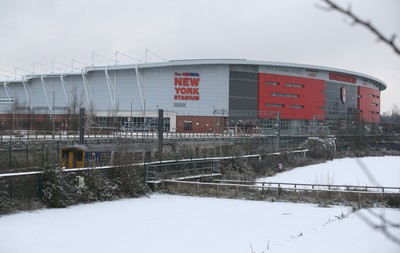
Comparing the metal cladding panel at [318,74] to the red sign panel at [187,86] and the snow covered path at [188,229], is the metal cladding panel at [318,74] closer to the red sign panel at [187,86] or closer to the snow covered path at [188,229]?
the red sign panel at [187,86]

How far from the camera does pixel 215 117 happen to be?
297 ft

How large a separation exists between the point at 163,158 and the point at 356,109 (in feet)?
A: 287

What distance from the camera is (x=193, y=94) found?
92188mm

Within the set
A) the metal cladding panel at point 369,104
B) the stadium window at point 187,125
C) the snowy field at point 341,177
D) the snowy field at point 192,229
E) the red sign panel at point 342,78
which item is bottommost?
the snowy field at point 341,177

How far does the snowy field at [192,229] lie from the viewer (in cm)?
1559

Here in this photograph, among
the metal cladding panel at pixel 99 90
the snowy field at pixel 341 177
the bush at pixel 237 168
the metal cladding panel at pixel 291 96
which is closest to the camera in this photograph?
the snowy field at pixel 341 177

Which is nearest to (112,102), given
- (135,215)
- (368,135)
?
(368,135)

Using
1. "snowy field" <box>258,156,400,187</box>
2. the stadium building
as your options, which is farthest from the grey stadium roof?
"snowy field" <box>258,156,400,187</box>

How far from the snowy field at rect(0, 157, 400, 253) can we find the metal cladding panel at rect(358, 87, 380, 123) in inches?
4010

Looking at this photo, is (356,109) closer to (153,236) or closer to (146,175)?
(146,175)

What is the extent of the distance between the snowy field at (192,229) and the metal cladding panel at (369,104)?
334ft

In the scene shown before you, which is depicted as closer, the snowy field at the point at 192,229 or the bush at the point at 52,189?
the snowy field at the point at 192,229

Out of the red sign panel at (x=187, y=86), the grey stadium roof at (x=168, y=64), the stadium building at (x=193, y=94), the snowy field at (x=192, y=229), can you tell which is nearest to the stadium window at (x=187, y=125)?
the stadium building at (x=193, y=94)

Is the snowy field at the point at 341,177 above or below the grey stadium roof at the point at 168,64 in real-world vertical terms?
below
